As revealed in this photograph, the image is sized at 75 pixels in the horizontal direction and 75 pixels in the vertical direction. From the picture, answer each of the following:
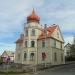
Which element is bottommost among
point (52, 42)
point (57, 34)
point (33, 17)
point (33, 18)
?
point (52, 42)

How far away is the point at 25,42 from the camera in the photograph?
74.2m

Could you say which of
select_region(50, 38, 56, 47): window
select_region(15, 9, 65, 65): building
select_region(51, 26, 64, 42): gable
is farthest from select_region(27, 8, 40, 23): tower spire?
select_region(50, 38, 56, 47): window

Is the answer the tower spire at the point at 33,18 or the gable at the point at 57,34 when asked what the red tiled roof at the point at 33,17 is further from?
the gable at the point at 57,34

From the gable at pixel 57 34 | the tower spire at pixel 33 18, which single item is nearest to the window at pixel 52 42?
the gable at pixel 57 34

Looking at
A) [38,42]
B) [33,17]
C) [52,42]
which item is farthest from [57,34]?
[33,17]

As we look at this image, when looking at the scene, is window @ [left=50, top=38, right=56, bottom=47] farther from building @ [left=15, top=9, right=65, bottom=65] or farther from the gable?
the gable

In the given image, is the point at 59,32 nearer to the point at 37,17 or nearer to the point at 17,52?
the point at 37,17

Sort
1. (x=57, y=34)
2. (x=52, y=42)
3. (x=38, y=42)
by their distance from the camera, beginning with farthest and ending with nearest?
(x=57, y=34) → (x=38, y=42) → (x=52, y=42)

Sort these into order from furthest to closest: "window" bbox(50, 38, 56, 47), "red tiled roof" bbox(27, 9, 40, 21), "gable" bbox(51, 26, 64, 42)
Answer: "red tiled roof" bbox(27, 9, 40, 21) → "gable" bbox(51, 26, 64, 42) → "window" bbox(50, 38, 56, 47)

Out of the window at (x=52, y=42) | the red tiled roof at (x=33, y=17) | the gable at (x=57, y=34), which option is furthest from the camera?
the red tiled roof at (x=33, y=17)

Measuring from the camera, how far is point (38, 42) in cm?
7338

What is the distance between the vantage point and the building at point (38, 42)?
231ft

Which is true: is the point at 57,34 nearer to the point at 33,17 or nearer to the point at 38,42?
the point at 38,42

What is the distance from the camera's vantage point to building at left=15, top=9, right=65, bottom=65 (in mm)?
70375
